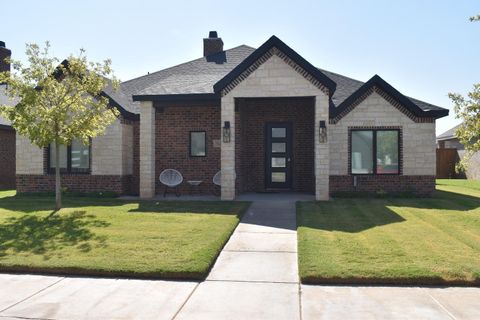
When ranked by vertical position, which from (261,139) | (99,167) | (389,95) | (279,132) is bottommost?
(99,167)

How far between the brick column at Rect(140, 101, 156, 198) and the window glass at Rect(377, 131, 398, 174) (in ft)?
26.8

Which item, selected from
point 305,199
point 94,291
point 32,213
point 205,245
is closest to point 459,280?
point 205,245

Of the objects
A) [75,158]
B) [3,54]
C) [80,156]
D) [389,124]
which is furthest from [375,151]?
[3,54]

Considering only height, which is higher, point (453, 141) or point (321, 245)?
point (453, 141)

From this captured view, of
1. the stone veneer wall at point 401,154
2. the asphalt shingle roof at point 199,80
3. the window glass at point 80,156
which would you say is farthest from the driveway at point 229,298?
the window glass at point 80,156

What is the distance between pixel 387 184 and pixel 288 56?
5843 mm

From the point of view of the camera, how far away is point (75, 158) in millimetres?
15391

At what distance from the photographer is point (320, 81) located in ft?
42.5

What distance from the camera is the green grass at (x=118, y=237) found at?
6.21 metres

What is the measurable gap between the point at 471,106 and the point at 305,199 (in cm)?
619

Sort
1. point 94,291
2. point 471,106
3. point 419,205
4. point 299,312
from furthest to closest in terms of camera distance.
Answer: point 419,205 < point 471,106 < point 94,291 < point 299,312

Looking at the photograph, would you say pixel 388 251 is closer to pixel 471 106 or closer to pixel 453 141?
pixel 471 106

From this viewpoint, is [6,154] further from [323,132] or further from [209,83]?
[323,132]

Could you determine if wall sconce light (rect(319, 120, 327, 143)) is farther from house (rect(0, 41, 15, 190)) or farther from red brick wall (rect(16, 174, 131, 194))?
house (rect(0, 41, 15, 190))
